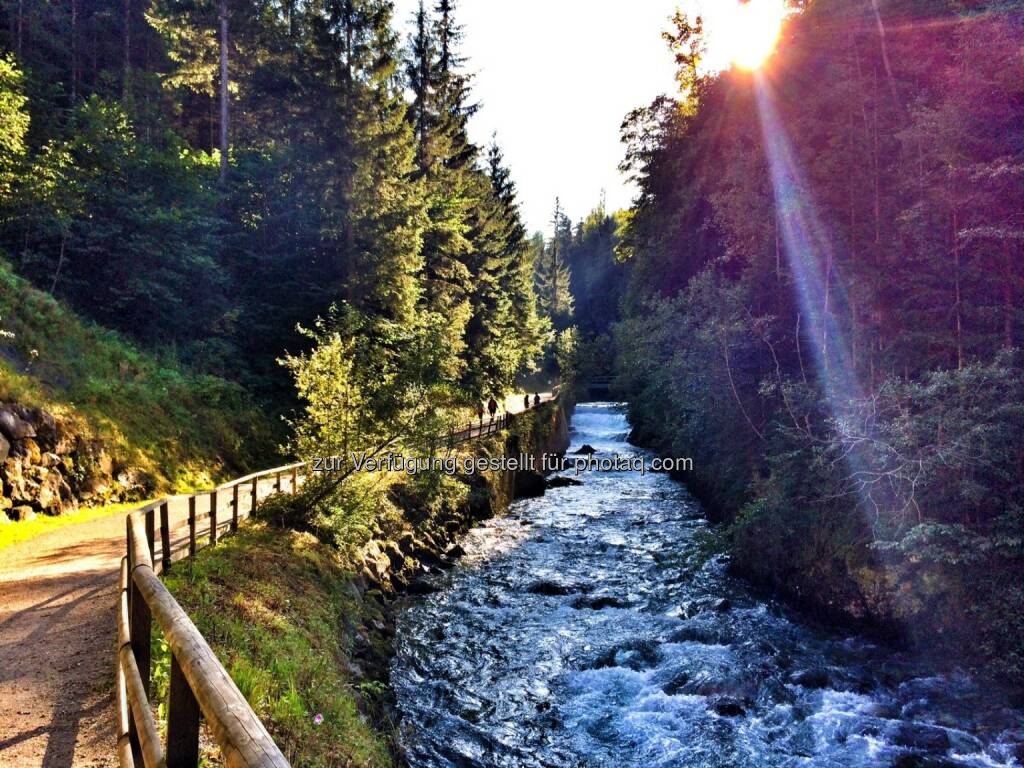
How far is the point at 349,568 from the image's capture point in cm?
1066

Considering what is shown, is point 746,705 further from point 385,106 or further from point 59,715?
point 385,106

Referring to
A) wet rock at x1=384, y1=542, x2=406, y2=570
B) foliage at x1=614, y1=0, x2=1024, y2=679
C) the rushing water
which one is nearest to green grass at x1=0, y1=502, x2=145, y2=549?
wet rock at x1=384, y1=542, x2=406, y2=570

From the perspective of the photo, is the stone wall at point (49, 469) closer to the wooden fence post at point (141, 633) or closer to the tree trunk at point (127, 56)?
the wooden fence post at point (141, 633)

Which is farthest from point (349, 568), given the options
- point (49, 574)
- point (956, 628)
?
point (956, 628)

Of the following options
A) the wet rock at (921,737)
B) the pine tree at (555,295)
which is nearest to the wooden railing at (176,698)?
the wet rock at (921,737)

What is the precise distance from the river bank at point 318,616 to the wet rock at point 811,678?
6291mm

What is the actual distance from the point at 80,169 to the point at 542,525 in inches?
729

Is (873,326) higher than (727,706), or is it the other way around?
(873,326)

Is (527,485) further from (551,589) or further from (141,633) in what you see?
(141,633)

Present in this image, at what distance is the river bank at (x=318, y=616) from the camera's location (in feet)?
17.9

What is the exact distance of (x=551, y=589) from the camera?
40.6 ft

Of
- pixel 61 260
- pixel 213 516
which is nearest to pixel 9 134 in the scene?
pixel 61 260

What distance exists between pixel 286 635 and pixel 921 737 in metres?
8.44

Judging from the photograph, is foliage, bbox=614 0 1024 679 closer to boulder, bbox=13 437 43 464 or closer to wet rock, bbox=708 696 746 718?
wet rock, bbox=708 696 746 718
